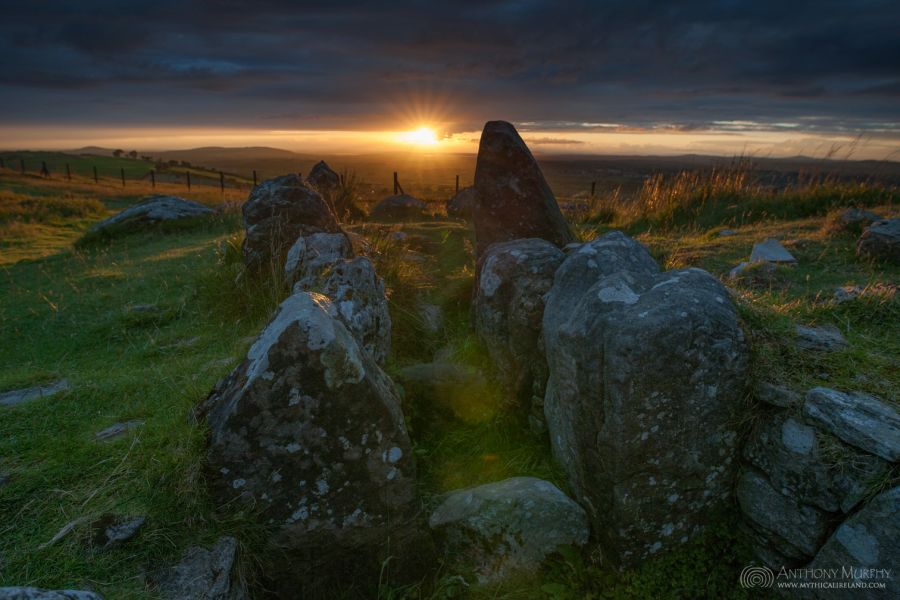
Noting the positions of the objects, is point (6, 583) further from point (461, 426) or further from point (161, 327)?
point (161, 327)

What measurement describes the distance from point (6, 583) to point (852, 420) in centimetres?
501

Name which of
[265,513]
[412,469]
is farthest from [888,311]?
[265,513]

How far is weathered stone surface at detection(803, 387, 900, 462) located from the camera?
10.4 feet

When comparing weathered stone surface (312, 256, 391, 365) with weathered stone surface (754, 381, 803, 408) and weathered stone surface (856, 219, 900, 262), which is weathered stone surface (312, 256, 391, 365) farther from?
weathered stone surface (856, 219, 900, 262)

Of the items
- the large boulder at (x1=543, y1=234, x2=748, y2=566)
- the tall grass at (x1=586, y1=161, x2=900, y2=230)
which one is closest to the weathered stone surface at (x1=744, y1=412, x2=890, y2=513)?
the large boulder at (x1=543, y1=234, x2=748, y2=566)

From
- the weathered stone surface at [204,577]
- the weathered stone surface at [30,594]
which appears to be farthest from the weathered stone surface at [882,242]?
the weathered stone surface at [30,594]

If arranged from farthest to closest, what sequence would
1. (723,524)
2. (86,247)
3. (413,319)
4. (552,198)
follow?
(86,247) < (552,198) < (413,319) < (723,524)

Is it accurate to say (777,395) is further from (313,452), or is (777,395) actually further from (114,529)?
(114,529)

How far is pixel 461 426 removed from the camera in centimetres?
549

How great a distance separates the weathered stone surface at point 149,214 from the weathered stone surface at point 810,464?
16.3 m

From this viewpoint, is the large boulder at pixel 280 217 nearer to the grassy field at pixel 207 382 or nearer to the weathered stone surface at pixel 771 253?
the grassy field at pixel 207 382

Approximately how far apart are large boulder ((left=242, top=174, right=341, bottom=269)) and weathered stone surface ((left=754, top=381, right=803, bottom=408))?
6.29 m

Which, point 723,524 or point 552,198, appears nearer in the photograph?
point 723,524

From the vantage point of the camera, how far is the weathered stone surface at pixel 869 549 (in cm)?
295
